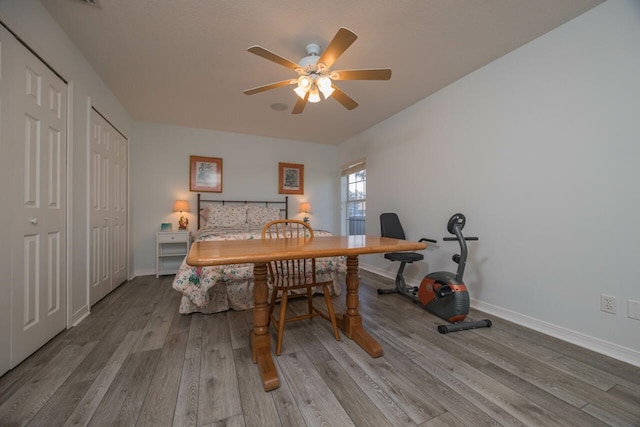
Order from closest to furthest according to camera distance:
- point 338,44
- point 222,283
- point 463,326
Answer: point 338,44
point 463,326
point 222,283

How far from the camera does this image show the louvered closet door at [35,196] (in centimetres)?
153

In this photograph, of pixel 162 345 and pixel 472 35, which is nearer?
pixel 162 345

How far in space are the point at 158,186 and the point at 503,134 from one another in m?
4.72

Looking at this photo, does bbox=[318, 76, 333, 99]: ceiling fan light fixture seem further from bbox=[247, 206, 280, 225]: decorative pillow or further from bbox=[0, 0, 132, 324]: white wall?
bbox=[247, 206, 280, 225]: decorative pillow

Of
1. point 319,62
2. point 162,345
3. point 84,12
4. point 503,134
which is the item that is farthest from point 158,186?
point 503,134

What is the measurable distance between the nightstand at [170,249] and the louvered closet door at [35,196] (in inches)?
68.6

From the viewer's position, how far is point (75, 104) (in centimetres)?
221

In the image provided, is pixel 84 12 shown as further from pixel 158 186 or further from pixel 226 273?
pixel 158 186

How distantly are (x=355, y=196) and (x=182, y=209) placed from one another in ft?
10.1

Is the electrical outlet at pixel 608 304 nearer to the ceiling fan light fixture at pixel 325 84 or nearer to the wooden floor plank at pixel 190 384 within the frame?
the ceiling fan light fixture at pixel 325 84

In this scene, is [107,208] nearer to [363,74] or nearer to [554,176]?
[363,74]

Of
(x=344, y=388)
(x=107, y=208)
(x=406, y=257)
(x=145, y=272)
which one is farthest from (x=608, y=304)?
(x=145, y=272)

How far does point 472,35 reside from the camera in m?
2.09

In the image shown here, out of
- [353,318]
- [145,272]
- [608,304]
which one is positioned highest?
[608,304]
